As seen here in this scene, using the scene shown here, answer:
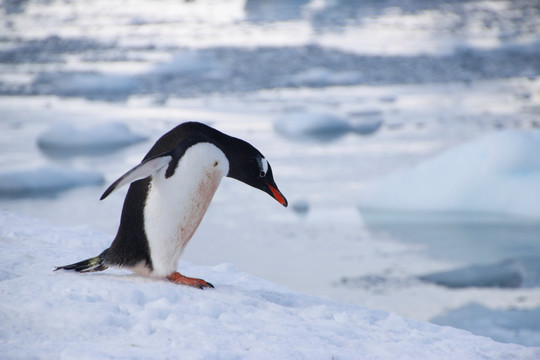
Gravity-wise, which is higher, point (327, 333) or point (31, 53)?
point (327, 333)

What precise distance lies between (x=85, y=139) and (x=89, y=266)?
5043 mm

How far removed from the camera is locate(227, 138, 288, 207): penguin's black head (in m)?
2.58

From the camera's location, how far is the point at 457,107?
919cm

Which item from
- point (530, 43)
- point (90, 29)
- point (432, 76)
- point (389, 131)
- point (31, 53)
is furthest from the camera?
point (90, 29)

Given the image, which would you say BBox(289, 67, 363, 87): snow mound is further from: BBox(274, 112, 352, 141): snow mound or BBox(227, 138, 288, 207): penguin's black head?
BBox(227, 138, 288, 207): penguin's black head

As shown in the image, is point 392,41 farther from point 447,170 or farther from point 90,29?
point 447,170

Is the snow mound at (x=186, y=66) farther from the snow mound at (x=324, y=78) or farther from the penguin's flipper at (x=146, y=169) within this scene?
the penguin's flipper at (x=146, y=169)

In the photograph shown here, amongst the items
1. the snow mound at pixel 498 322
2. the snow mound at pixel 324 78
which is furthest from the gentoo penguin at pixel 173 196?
the snow mound at pixel 324 78

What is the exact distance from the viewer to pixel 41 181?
6.13m

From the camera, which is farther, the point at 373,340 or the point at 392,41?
the point at 392,41

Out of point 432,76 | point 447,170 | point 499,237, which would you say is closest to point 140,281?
point 499,237

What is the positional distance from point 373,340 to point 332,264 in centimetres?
224


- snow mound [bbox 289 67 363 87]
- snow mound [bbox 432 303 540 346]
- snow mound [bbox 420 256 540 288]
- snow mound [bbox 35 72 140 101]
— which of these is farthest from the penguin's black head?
snow mound [bbox 289 67 363 87]

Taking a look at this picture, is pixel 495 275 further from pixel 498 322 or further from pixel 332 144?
pixel 332 144
